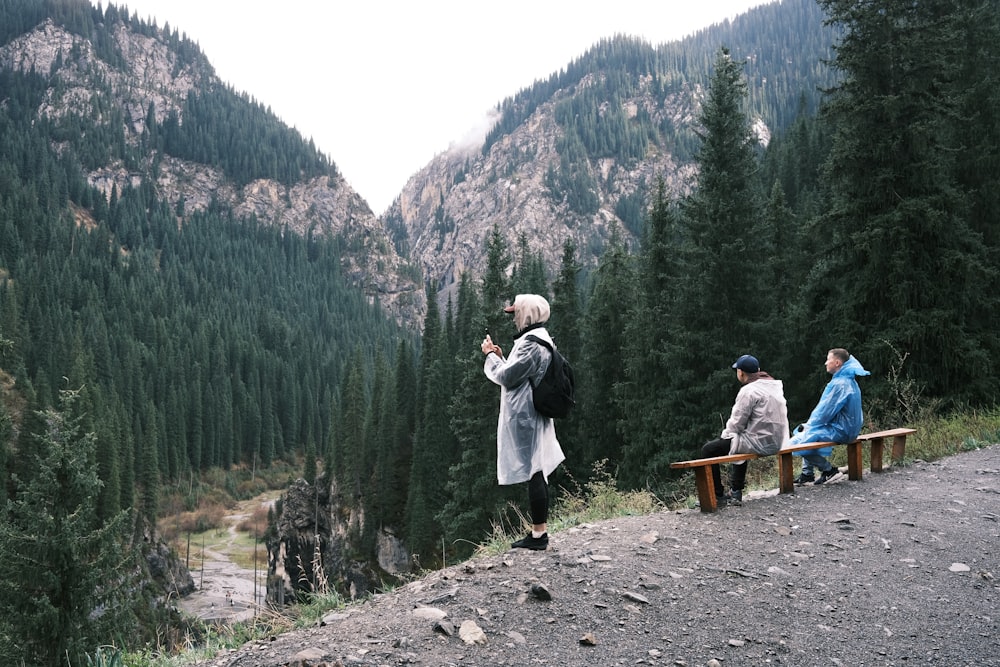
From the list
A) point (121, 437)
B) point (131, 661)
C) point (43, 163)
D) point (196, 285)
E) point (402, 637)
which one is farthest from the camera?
point (43, 163)

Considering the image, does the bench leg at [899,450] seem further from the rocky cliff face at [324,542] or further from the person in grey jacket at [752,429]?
the rocky cliff face at [324,542]

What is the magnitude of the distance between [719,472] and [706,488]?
0.82 meters

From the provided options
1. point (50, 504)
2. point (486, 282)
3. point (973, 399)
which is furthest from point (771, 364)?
point (50, 504)

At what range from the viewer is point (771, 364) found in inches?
711

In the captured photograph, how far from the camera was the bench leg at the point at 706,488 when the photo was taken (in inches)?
289

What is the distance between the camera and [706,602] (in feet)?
16.6

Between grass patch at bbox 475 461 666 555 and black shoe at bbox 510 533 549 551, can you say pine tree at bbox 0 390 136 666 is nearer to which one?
grass patch at bbox 475 461 666 555

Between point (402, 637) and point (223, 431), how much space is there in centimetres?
11625

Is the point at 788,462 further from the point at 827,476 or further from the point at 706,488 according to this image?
the point at 706,488

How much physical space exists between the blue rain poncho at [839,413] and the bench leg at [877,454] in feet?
1.79

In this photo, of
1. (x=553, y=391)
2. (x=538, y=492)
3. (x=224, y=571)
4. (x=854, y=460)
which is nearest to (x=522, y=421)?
(x=553, y=391)

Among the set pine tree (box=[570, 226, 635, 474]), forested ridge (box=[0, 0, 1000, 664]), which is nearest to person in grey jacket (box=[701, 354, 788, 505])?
forested ridge (box=[0, 0, 1000, 664])

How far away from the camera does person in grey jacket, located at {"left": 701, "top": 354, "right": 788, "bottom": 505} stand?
7.88 meters

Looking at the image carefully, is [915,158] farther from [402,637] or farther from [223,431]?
[223,431]
